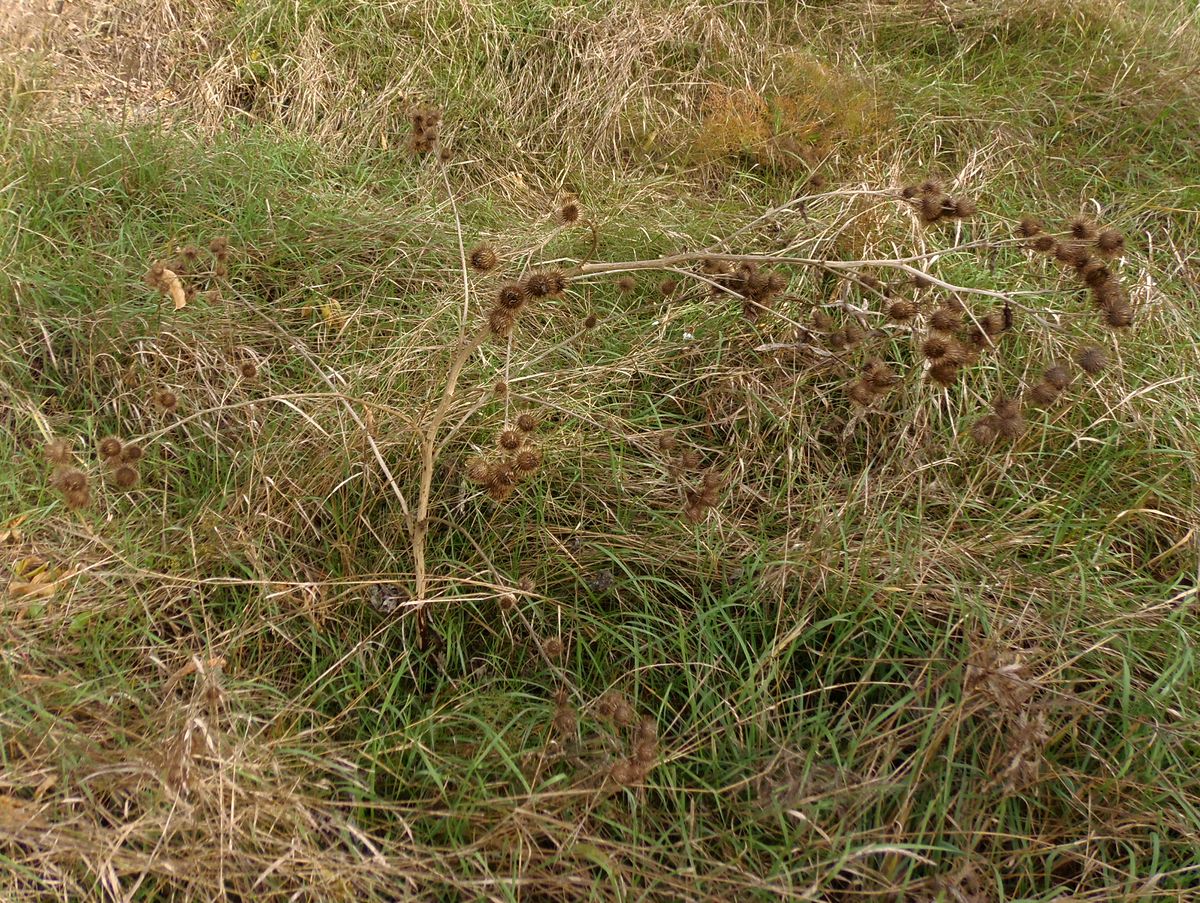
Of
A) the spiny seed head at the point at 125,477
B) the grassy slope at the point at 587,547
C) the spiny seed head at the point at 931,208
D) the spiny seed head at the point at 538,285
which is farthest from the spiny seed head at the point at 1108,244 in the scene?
the spiny seed head at the point at 125,477

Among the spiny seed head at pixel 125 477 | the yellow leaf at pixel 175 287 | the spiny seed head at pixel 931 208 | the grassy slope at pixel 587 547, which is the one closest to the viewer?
the grassy slope at pixel 587 547

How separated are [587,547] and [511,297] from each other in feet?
2.35

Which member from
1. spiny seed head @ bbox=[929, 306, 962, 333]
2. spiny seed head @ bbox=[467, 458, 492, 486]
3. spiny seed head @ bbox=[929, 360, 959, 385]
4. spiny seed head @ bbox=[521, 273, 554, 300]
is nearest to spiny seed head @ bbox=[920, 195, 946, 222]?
spiny seed head @ bbox=[929, 306, 962, 333]

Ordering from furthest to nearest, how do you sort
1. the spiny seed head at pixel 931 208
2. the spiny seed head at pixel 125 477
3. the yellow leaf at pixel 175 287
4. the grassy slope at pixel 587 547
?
the yellow leaf at pixel 175 287 → the spiny seed head at pixel 931 208 → the spiny seed head at pixel 125 477 → the grassy slope at pixel 587 547

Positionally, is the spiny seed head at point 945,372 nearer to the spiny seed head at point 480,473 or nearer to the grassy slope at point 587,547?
the grassy slope at point 587,547

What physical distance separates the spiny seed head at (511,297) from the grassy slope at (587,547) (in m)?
0.31

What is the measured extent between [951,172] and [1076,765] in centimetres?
238

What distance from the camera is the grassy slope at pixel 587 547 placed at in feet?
5.32

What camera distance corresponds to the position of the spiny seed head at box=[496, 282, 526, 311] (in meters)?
1.66

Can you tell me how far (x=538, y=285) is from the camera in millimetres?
1647

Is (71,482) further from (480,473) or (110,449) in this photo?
(480,473)

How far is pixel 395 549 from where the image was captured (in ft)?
7.14

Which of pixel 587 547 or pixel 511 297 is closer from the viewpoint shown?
pixel 511 297

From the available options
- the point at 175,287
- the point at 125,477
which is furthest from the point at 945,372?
the point at 175,287
